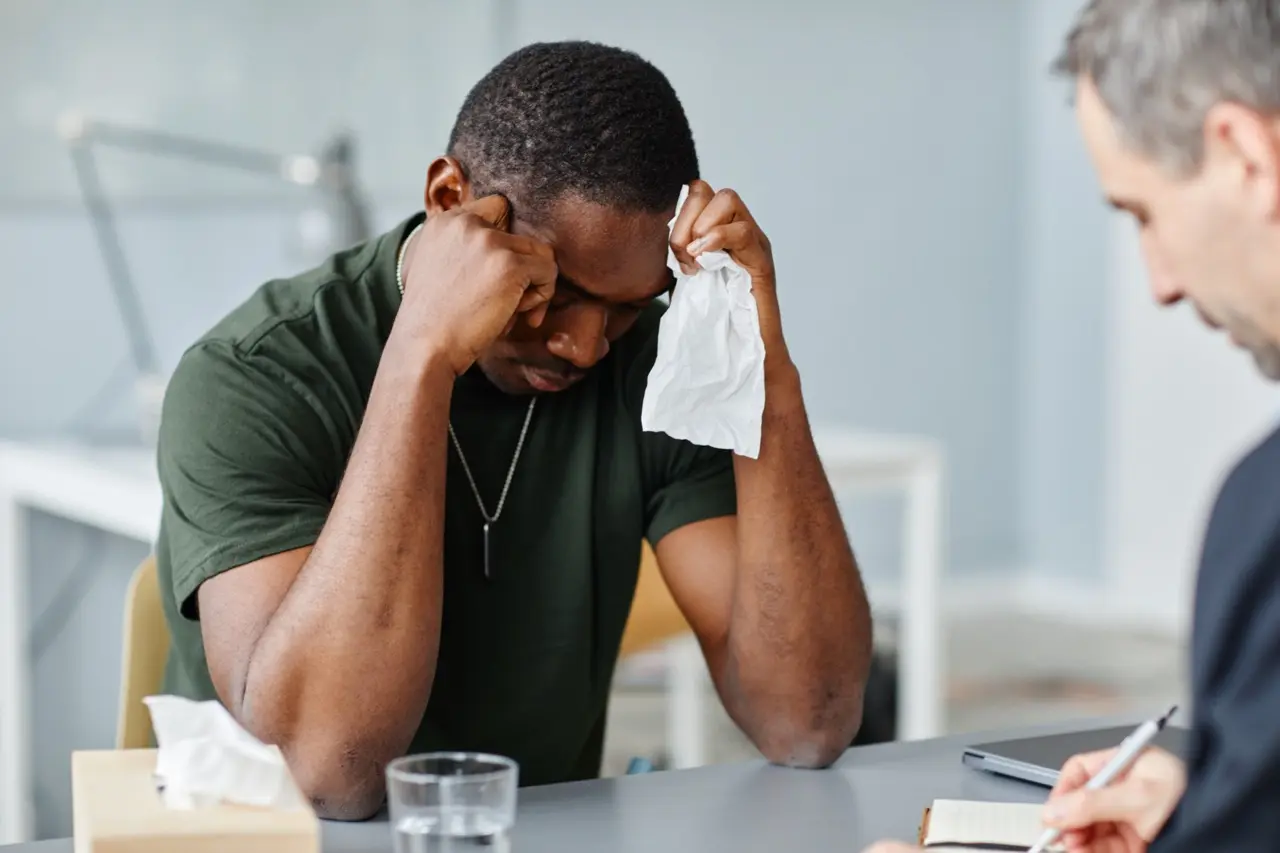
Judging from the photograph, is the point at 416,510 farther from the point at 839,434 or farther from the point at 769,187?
the point at 769,187

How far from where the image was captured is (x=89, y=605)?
115 inches

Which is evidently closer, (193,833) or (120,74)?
(193,833)

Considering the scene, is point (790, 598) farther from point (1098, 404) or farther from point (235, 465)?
point (1098, 404)

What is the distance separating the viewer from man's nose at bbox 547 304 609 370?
4.48 ft

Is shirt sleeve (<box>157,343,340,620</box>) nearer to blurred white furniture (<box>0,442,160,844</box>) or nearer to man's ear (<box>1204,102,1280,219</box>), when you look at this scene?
man's ear (<box>1204,102,1280,219</box>)

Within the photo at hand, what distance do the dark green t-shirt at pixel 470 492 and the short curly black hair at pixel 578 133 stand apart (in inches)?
6.3

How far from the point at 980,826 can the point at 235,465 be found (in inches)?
24.2

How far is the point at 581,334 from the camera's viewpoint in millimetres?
1368

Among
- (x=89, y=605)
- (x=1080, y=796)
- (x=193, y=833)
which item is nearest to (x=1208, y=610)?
(x=1080, y=796)

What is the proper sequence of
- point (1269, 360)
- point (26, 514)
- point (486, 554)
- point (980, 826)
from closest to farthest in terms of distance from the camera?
1. point (1269, 360)
2. point (980, 826)
3. point (486, 554)
4. point (26, 514)

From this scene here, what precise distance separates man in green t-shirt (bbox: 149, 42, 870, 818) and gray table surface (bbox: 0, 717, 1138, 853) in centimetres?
6

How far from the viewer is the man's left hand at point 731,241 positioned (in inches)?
52.4

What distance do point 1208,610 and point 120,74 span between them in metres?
3.19

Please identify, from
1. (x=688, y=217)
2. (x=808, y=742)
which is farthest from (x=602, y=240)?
(x=808, y=742)
